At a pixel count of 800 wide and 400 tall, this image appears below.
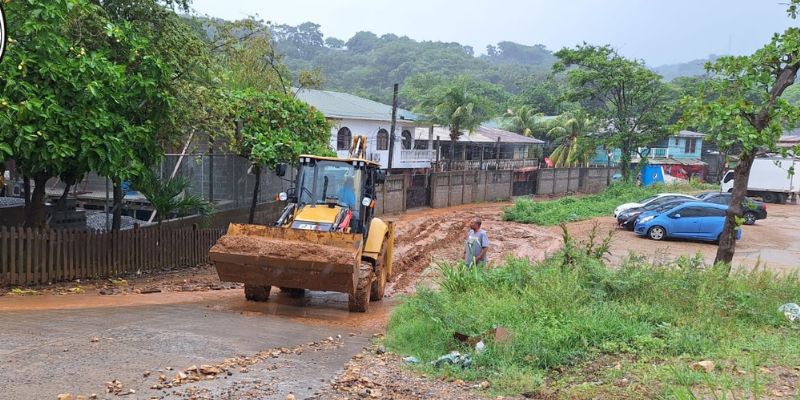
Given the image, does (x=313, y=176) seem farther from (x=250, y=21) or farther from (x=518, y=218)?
(x=518, y=218)

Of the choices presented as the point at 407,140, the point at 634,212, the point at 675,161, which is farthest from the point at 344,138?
the point at 675,161

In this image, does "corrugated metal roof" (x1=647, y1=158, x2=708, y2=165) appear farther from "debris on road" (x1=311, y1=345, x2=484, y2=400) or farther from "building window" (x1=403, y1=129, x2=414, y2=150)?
"debris on road" (x1=311, y1=345, x2=484, y2=400)

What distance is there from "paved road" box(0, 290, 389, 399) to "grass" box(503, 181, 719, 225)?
783 inches

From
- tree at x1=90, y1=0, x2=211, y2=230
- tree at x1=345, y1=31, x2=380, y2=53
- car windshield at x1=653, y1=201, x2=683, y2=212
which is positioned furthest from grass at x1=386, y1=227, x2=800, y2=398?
tree at x1=345, y1=31, x2=380, y2=53

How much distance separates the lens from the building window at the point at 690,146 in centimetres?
6438

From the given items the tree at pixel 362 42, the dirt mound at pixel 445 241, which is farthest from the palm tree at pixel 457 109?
the tree at pixel 362 42

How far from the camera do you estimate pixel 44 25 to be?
37.5 ft

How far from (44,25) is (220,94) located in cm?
565

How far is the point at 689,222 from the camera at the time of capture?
2592 centimetres

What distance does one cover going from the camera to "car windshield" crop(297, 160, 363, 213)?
1310cm

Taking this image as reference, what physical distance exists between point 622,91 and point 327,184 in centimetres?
3334

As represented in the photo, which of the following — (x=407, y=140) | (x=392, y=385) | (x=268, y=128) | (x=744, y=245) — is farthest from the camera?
(x=407, y=140)

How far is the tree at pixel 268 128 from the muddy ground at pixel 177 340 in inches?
151

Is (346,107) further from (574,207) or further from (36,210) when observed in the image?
(36,210)
